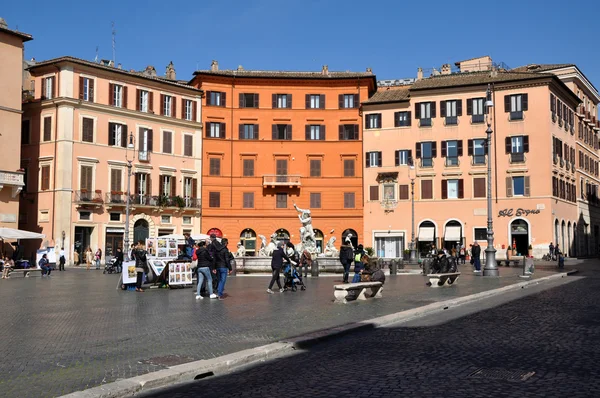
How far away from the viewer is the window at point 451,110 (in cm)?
5780

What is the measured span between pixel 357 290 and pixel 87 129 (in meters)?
39.3

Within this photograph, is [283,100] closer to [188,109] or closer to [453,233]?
[188,109]

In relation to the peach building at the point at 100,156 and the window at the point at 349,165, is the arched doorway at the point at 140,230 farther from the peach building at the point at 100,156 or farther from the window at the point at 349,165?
the window at the point at 349,165

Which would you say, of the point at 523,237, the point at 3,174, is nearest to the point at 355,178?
the point at 523,237

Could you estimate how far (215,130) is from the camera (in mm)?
59688

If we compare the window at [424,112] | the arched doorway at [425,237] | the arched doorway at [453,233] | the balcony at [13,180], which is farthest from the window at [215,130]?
the arched doorway at [453,233]

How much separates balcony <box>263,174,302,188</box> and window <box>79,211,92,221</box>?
15534 mm

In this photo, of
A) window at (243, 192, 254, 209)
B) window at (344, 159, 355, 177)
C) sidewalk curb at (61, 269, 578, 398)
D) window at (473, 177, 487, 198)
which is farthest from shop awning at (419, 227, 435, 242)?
sidewalk curb at (61, 269, 578, 398)

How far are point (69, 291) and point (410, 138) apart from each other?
140 ft

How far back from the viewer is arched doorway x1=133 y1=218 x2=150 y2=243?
54094mm

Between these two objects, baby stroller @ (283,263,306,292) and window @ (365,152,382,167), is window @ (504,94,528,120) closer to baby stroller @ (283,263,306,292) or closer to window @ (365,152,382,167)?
window @ (365,152,382,167)

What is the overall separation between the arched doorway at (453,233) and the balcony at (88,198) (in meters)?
28.4

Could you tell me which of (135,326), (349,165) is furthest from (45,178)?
(135,326)

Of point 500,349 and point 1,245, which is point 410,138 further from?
point 500,349
